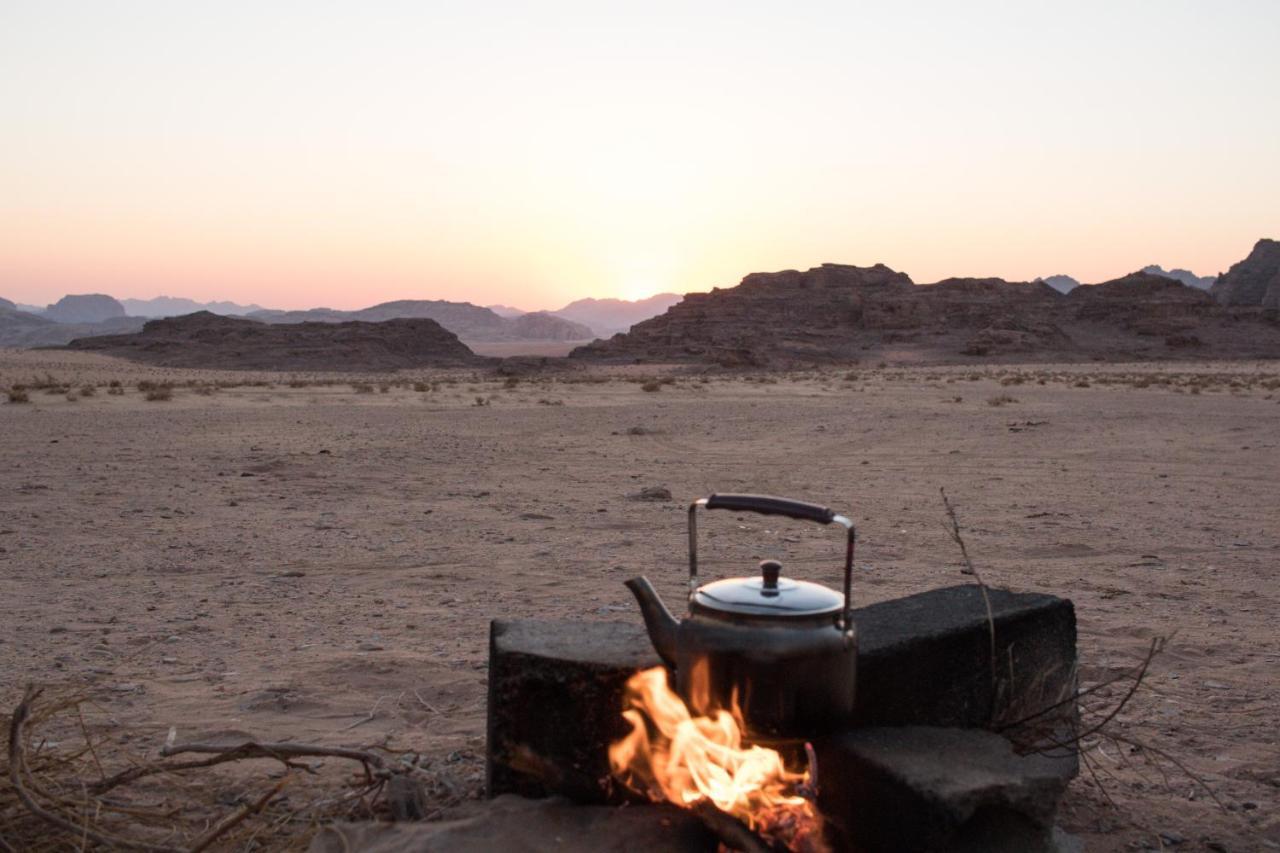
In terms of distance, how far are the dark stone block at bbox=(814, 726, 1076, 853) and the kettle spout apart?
0.56m

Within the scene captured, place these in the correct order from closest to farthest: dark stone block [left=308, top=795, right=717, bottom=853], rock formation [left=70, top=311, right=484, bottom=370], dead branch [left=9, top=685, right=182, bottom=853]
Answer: dead branch [left=9, top=685, right=182, bottom=853] < dark stone block [left=308, top=795, right=717, bottom=853] < rock formation [left=70, top=311, right=484, bottom=370]

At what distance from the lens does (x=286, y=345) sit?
7731cm

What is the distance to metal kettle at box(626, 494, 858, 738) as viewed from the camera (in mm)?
2660

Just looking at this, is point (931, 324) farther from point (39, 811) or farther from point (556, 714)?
point (39, 811)

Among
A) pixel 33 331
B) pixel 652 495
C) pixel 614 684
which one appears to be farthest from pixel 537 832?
pixel 33 331

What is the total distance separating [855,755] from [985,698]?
724 millimetres

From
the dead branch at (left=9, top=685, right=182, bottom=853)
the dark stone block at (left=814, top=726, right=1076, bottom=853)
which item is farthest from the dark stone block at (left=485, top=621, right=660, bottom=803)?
the dead branch at (left=9, top=685, right=182, bottom=853)

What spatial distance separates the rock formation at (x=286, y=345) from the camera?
7219 cm

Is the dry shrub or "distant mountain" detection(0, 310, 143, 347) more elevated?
"distant mountain" detection(0, 310, 143, 347)

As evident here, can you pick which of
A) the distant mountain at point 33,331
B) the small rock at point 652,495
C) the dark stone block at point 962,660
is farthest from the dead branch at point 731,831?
the distant mountain at point 33,331

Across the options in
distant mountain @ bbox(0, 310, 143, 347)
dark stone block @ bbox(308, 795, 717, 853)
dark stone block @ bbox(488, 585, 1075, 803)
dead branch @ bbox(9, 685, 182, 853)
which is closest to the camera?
dead branch @ bbox(9, 685, 182, 853)

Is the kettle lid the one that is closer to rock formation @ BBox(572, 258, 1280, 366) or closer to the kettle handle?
the kettle handle

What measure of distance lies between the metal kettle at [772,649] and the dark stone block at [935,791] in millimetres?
242

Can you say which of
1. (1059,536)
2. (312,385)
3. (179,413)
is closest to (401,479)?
(1059,536)
